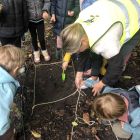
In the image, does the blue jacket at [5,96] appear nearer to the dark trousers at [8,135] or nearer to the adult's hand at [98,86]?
the dark trousers at [8,135]

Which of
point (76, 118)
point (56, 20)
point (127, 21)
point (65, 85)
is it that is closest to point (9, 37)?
point (56, 20)

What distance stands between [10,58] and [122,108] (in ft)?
3.38

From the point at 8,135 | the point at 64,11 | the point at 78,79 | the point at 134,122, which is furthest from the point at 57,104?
the point at 64,11

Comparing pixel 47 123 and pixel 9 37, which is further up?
pixel 9 37

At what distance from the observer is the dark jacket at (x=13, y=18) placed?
3140mm

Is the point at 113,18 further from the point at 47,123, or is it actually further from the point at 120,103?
the point at 47,123

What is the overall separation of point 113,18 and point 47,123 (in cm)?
128

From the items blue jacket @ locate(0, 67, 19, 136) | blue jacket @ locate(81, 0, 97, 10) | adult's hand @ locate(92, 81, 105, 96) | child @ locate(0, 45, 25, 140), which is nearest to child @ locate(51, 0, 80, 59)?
blue jacket @ locate(81, 0, 97, 10)

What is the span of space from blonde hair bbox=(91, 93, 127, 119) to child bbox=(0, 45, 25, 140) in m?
0.75

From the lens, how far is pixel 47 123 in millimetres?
3088

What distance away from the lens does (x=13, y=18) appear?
321 centimetres

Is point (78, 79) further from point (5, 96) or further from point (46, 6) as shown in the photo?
point (5, 96)

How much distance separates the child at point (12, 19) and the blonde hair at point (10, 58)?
907 millimetres

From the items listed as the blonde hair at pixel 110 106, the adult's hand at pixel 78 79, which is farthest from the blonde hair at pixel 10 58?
the adult's hand at pixel 78 79
